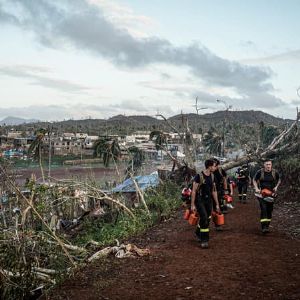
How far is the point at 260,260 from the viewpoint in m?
6.86

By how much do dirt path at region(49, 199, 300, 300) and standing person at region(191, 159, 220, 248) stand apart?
0.35 meters

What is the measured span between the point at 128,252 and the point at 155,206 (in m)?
7.31

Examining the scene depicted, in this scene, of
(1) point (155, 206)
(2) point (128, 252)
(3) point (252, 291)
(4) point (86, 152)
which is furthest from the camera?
(4) point (86, 152)

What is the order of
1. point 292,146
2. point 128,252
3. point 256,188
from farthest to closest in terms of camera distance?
point 292,146 < point 256,188 < point 128,252

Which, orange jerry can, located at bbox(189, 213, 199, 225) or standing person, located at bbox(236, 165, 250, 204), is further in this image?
standing person, located at bbox(236, 165, 250, 204)

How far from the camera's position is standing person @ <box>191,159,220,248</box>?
786cm

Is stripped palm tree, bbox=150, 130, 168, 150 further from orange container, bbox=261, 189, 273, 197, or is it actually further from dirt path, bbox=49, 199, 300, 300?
dirt path, bbox=49, 199, 300, 300

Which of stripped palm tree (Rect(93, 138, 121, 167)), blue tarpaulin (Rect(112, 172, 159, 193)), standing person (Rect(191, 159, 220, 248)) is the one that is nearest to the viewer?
standing person (Rect(191, 159, 220, 248))

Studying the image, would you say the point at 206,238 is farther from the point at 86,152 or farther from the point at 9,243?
the point at 86,152

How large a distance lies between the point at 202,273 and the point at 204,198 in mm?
2018

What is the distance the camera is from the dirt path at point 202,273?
18.3ft

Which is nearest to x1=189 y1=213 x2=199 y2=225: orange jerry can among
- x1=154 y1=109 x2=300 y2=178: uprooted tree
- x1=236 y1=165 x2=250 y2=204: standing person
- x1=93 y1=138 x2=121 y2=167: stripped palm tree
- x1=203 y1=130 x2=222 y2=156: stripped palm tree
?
x1=93 y1=138 x2=121 y2=167: stripped palm tree

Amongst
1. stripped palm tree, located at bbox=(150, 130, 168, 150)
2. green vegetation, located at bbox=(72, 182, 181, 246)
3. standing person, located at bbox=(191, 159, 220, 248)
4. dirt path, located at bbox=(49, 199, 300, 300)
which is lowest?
green vegetation, located at bbox=(72, 182, 181, 246)

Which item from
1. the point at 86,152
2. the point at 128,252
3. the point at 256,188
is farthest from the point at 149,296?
the point at 86,152
